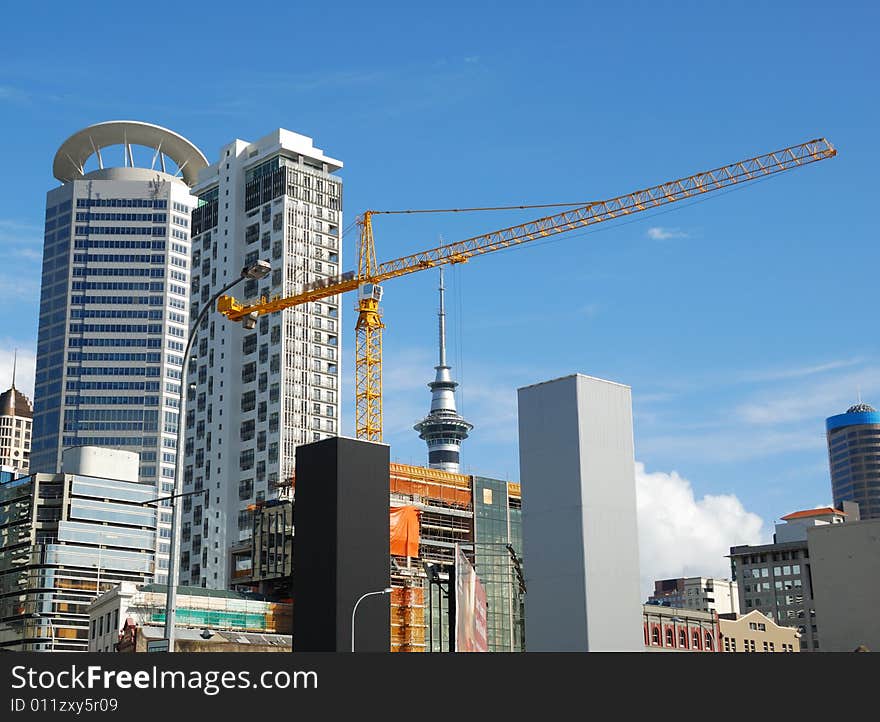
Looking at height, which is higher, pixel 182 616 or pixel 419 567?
pixel 419 567

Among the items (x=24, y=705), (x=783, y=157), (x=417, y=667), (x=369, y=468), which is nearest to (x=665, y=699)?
(x=417, y=667)

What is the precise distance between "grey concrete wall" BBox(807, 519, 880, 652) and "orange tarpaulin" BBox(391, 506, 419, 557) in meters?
67.7

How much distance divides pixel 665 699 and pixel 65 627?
19280 centimetres

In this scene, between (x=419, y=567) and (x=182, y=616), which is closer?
(x=182, y=616)

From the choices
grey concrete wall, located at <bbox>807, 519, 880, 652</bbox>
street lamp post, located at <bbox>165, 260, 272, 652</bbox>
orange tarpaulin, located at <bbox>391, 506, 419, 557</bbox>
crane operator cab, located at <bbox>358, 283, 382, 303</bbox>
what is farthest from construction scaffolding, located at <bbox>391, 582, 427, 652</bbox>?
Answer: street lamp post, located at <bbox>165, 260, 272, 652</bbox>

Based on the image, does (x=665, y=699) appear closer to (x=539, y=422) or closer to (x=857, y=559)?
(x=539, y=422)

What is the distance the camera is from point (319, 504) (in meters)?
49.0

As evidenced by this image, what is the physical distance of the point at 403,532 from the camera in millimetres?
145000

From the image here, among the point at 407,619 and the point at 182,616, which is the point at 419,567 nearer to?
the point at 407,619

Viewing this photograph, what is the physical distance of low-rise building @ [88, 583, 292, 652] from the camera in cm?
13400

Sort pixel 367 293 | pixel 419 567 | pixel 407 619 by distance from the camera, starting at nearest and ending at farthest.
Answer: pixel 407 619 → pixel 419 567 → pixel 367 293

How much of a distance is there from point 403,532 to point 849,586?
7181 centimetres

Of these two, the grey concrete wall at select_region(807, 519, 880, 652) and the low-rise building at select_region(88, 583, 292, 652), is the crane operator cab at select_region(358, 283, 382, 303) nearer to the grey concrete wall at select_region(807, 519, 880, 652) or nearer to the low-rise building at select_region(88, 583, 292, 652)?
the low-rise building at select_region(88, 583, 292, 652)

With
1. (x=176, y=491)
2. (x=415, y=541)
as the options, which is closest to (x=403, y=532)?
(x=415, y=541)
